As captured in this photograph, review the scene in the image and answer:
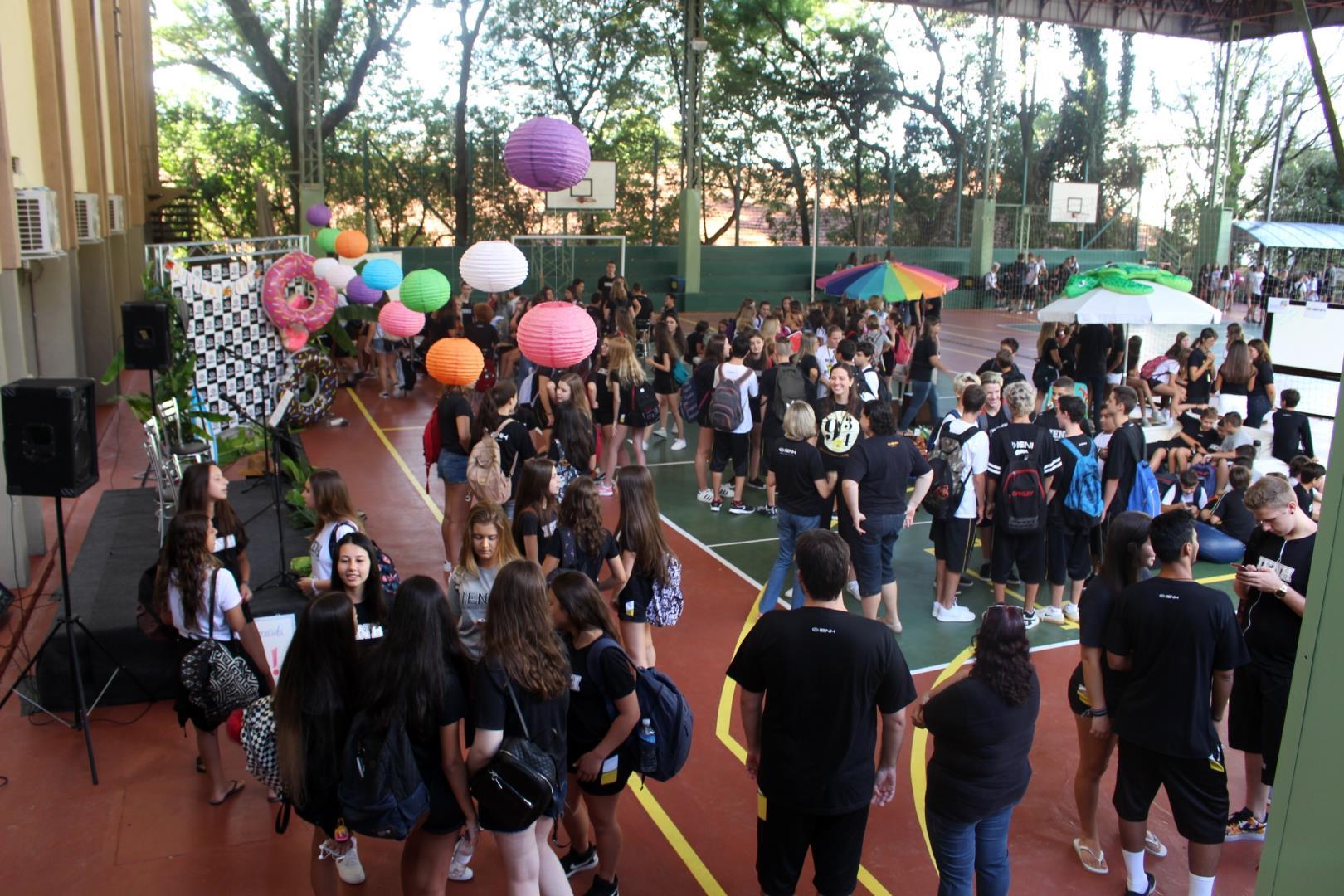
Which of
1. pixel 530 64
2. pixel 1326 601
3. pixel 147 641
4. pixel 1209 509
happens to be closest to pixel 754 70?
pixel 530 64

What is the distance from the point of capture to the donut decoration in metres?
13.9

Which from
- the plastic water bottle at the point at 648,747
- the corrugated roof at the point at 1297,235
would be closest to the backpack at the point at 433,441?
the plastic water bottle at the point at 648,747

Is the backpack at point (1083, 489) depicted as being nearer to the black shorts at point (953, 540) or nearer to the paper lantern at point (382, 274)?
the black shorts at point (953, 540)

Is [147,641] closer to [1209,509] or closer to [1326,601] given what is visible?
[1326,601]

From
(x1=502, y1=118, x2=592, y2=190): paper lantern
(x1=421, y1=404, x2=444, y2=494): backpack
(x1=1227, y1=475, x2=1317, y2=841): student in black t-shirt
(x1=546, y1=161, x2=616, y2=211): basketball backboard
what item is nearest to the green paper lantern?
(x1=546, y1=161, x2=616, y2=211): basketball backboard

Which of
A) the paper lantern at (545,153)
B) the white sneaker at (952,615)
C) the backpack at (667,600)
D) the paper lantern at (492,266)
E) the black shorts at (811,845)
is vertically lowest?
the white sneaker at (952,615)

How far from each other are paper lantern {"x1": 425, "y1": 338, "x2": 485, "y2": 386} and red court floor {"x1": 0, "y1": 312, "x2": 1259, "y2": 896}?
3.41m

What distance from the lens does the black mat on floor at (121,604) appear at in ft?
20.5

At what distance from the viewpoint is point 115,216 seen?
17.1m

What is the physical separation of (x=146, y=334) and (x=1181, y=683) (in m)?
8.82

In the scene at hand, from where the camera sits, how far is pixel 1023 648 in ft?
11.9

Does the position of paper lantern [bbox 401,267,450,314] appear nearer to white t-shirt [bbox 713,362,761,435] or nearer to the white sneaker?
white t-shirt [bbox 713,362,761,435]

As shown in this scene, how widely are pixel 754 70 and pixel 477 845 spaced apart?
3432cm

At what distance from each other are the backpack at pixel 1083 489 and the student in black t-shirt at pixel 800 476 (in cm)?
168
